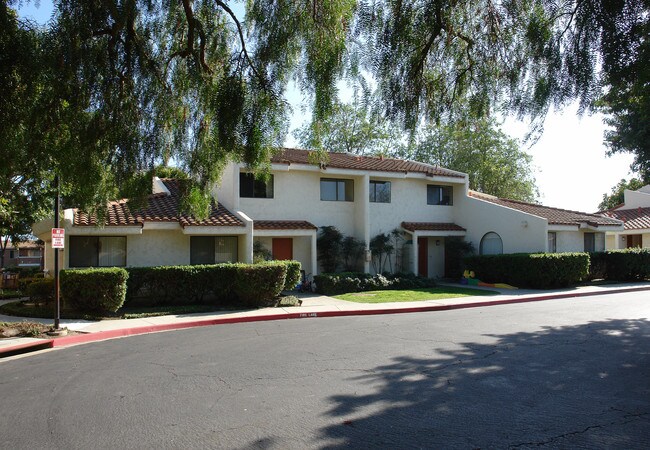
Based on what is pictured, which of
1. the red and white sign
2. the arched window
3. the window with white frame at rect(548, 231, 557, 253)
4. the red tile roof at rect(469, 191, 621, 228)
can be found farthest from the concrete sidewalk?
the red tile roof at rect(469, 191, 621, 228)

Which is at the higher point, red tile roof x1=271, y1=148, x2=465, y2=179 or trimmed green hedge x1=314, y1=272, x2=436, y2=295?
red tile roof x1=271, y1=148, x2=465, y2=179

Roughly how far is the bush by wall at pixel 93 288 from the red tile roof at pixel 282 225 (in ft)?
22.3

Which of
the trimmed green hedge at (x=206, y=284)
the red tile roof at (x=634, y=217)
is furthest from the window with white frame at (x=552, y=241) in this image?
the trimmed green hedge at (x=206, y=284)

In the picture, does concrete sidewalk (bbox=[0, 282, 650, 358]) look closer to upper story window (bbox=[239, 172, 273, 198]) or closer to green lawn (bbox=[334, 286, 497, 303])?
green lawn (bbox=[334, 286, 497, 303])

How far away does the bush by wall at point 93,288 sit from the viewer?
44.7 ft

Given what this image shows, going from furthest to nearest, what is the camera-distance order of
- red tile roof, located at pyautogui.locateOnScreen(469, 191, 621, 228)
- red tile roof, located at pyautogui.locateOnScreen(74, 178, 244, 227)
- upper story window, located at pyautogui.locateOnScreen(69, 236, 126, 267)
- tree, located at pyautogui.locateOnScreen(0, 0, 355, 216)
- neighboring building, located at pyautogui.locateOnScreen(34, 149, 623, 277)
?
red tile roof, located at pyautogui.locateOnScreen(469, 191, 621, 228)
neighboring building, located at pyautogui.locateOnScreen(34, 149, 623, 277)
upper story window, located at pyautogui.locateOnScreen(69, 236, 126, 267)
red tile roof, located at pyautogui.locateOnScreen(74, 178, 244, 227)
tree, located at pyautogui.locateOnScreen(0, 0, 355, 216)

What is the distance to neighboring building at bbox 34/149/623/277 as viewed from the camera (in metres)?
17.5

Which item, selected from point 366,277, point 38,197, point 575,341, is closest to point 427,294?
point 366,277

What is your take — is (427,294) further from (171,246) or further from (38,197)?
(38,197)

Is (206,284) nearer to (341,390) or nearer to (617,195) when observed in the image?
(341,390)

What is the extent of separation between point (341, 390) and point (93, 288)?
32.6ft

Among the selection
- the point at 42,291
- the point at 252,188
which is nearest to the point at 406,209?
the point at 252,188

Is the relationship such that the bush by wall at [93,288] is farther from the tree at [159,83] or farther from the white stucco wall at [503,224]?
the white stucco wall at [503,224]

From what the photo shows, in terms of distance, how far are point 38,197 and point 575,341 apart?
23145 millimetres
